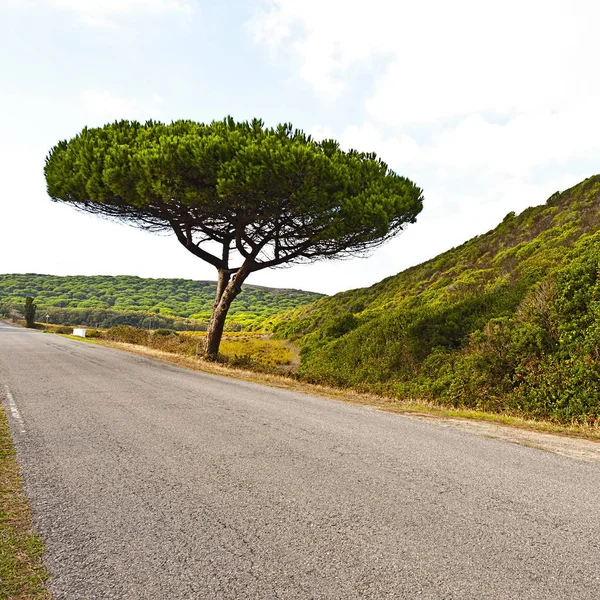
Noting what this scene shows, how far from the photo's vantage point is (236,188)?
645 inches

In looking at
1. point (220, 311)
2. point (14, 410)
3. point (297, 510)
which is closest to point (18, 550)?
point (297, 510)

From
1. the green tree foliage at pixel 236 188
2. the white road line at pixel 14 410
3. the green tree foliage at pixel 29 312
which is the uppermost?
the green tree foliage at pixel 236 188

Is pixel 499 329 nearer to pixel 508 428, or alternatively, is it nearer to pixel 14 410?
pixel 508 428

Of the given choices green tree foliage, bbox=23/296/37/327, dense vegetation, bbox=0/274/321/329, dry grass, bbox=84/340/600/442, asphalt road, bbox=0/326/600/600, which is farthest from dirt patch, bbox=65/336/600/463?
dense vegetation, bbox=0/274/321/329

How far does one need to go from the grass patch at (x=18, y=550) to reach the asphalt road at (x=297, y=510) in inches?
3.4

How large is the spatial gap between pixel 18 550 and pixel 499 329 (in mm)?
13534

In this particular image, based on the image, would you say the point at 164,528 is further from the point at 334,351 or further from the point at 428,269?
the point at 428,269

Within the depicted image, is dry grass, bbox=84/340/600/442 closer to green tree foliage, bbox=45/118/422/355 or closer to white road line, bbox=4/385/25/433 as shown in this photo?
green tree foliage, bbox=45/118/422/355

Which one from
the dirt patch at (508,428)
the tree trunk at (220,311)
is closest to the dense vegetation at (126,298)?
the tree trunk at (220,311)

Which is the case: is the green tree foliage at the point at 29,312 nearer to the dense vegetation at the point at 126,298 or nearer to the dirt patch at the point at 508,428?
the dense vegetation at the point at 126,298

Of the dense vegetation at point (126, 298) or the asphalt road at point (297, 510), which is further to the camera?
the dense vegetation at point (126, 298)

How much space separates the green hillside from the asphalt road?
499 cm

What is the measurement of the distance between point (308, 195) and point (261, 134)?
3.46m

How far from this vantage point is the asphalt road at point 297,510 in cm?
267
